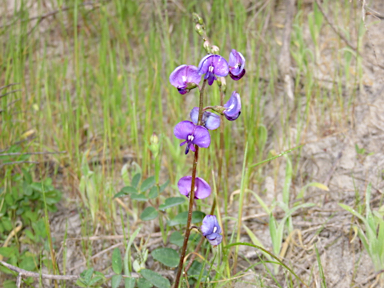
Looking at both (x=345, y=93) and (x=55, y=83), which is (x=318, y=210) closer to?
(x=345, y=93)

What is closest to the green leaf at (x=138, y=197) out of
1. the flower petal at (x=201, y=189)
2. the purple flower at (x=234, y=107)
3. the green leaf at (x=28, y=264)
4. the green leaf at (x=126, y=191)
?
the green leaf at (x=126, y=191)

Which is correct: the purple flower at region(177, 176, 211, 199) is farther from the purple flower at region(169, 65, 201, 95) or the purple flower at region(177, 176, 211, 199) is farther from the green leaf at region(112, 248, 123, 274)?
the green leaf at region(112, 248, 123, 274)

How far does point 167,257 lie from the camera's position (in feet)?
5.10

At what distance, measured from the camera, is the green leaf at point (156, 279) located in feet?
4.95

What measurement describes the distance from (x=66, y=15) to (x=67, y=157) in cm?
178

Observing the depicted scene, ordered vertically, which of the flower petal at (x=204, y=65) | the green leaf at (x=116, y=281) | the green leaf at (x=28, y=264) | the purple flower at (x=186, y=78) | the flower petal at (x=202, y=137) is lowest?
the green leaf at (x=28, y=264)

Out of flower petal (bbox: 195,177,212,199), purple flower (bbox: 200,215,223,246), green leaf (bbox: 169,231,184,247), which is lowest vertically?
green leaf (bbox: 169,231,184,247)

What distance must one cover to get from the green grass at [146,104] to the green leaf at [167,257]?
26 centimetres

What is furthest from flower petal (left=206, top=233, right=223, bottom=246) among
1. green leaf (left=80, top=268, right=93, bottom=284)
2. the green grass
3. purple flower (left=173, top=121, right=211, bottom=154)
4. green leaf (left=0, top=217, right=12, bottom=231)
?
green leaf (left=0, top=217, right=12, bottom=231)

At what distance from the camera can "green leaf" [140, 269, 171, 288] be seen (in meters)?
1.51

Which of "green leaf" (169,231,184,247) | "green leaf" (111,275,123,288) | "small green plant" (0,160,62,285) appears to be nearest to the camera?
"green leaf" (111,275,123,288)

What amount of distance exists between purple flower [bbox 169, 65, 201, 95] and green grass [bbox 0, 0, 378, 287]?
0.61 meters

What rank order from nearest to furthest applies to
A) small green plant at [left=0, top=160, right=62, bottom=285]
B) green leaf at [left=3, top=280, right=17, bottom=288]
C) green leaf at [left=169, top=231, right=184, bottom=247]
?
green leaf at [left=169, top=231, right=184, bottom=247] < green leaf at [left=3, top=280, right=17, bottom=288] < small green plant at [left=0, top=160, right=62, bottom=285]

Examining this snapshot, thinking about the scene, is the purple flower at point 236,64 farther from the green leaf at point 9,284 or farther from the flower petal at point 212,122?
the green leaf at point 9,284
